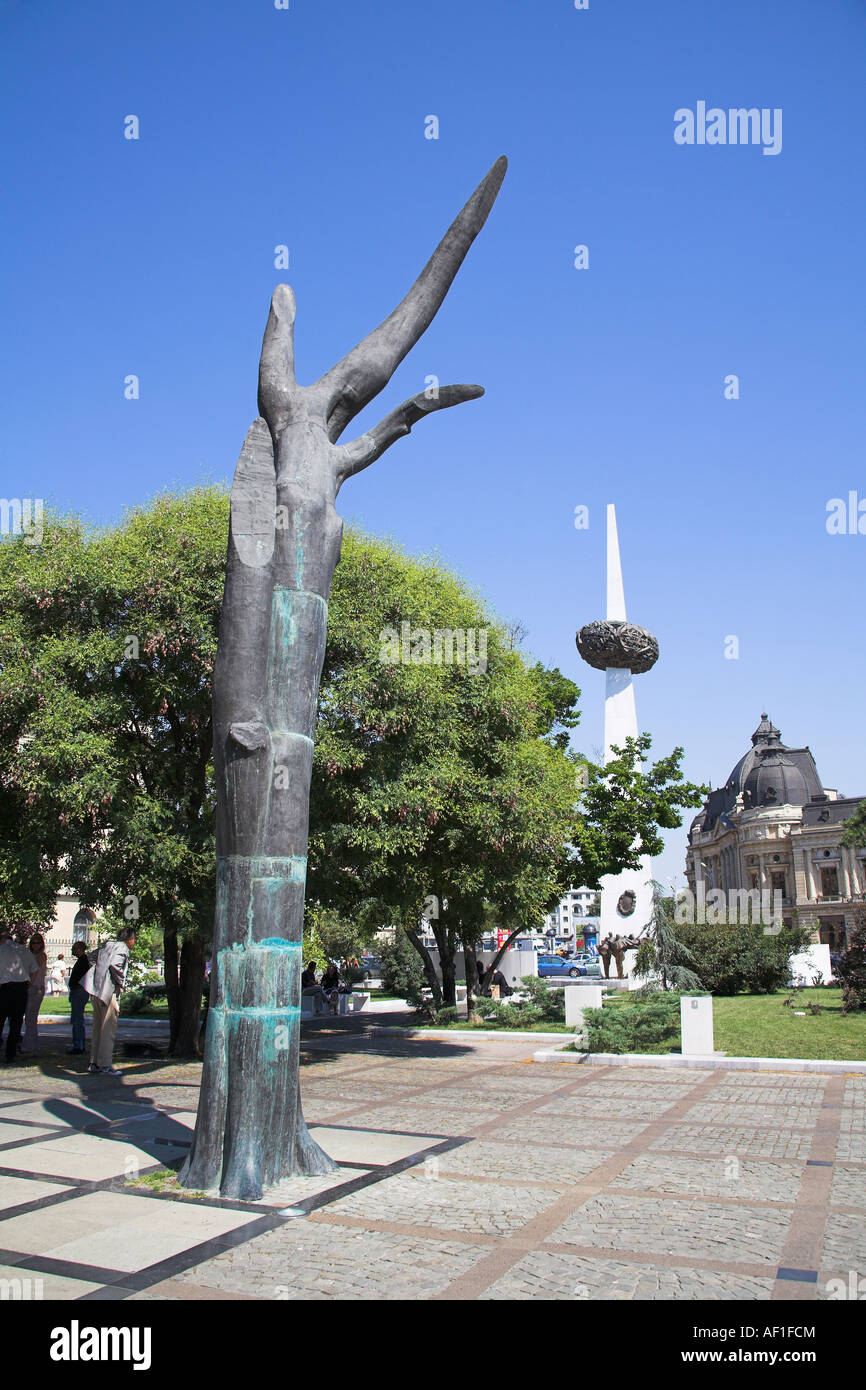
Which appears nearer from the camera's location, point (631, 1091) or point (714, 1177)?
point (714, 1177)

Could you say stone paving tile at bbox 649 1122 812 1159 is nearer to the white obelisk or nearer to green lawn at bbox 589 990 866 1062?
green lawn at bbox 589 990 866 1062

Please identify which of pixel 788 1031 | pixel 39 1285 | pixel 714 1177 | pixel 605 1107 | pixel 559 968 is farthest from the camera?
pixel 559 968

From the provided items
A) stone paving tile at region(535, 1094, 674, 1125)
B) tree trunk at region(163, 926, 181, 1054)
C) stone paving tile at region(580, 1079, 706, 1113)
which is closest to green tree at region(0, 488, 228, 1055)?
tree trunk at region(163, 926, 181, 1054)

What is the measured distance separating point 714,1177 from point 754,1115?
3.31 meters

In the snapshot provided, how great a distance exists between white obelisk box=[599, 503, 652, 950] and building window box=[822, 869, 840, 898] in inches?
2636

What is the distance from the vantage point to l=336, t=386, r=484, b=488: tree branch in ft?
27.8

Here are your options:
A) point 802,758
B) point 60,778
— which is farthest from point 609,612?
point 802,758

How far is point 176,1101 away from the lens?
11.3 metres

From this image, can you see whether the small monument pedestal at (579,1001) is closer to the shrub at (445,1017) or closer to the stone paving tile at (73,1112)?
the shrub at (445,1017)

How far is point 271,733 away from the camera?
25.1 feet

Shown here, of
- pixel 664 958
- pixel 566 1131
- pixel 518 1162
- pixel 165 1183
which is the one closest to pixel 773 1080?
pixel 566 1131

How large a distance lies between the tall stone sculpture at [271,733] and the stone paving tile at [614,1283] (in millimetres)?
2302

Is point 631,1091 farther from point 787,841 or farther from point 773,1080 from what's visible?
point 787,841

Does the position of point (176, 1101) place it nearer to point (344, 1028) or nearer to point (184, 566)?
point (184, 566)
